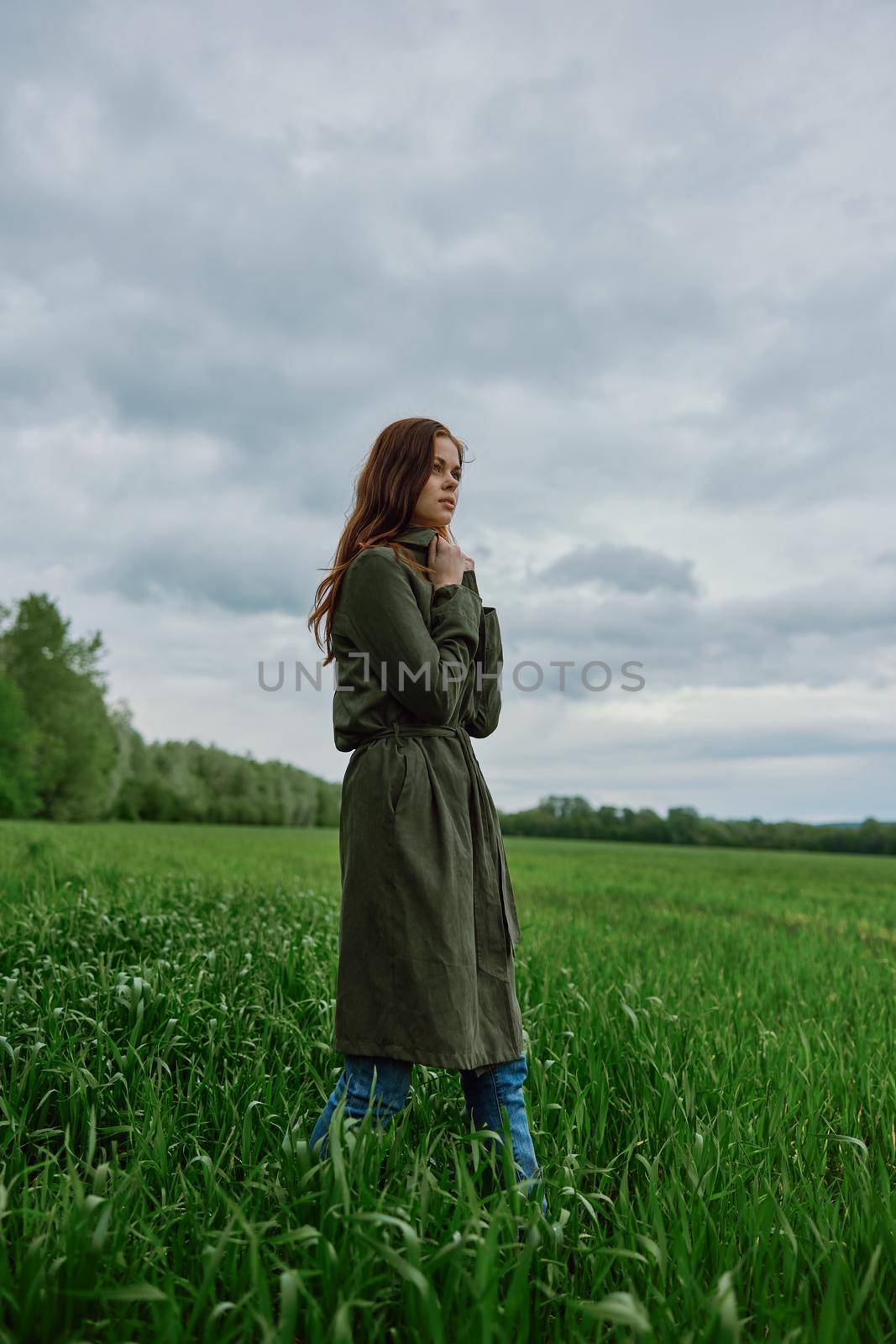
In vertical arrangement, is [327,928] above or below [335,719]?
below

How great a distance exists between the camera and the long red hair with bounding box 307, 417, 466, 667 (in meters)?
3.14

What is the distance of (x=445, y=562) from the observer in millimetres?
3029

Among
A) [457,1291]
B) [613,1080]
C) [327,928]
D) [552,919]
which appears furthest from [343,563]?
[552,919]

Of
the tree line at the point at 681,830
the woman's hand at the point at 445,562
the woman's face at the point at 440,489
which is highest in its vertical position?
the woman's face at the point at 440,489

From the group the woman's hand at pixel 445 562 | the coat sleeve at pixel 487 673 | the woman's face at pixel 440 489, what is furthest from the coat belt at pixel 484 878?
the woman's face at pixel 440 489

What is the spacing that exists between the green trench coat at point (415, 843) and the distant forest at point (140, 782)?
127ft

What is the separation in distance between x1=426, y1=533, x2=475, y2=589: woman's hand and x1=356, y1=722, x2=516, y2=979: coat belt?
51cm

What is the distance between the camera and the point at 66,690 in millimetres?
42031

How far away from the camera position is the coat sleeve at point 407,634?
107 inches

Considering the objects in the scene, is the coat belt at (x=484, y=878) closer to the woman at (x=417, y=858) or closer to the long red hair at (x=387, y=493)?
the woman at (x=417, y=858)

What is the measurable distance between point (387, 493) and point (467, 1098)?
83.0 inches

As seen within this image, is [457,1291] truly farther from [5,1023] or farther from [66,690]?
[66,690]

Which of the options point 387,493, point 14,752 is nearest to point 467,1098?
point 387,493

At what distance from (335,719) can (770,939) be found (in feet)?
23.8
